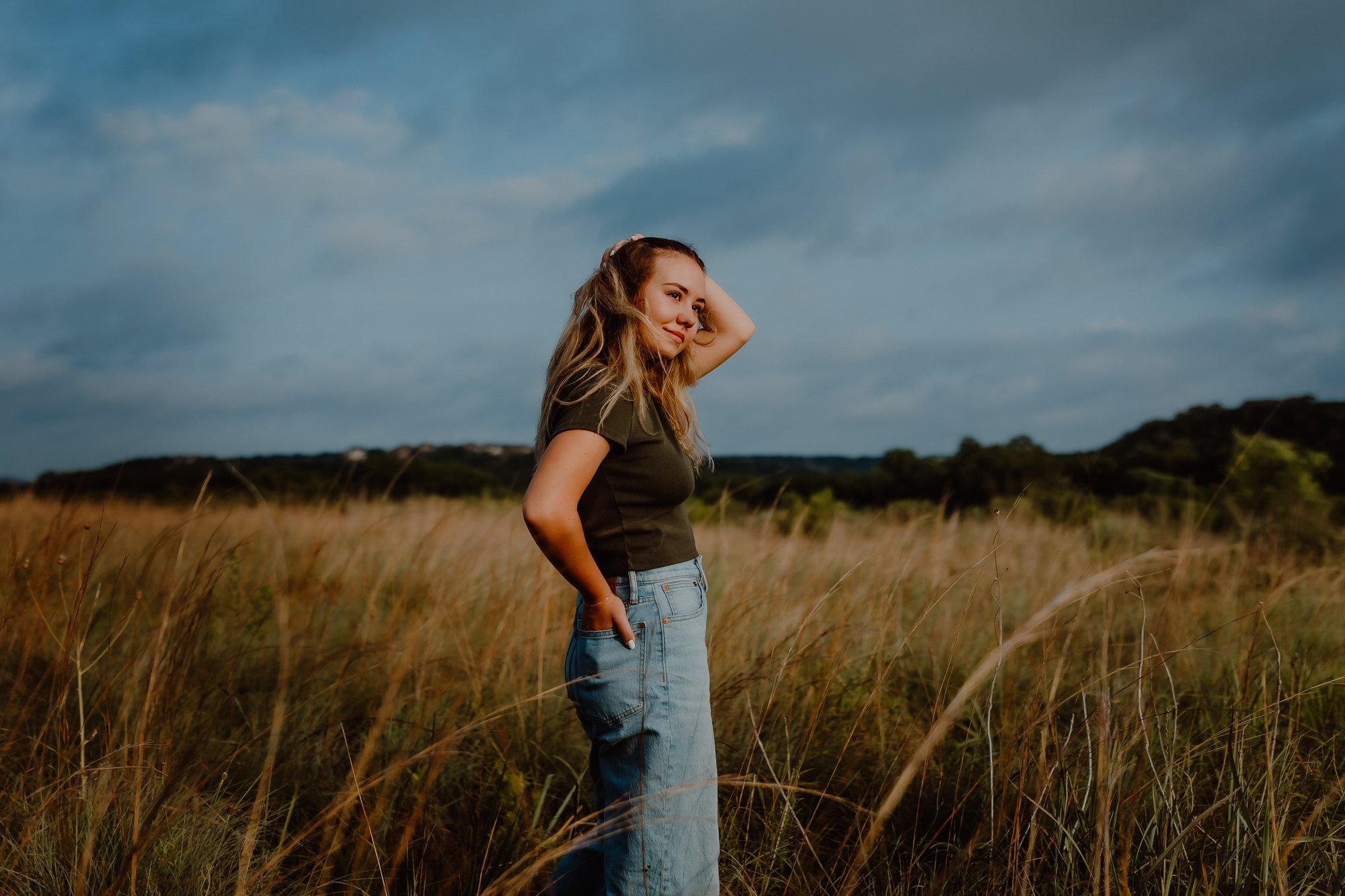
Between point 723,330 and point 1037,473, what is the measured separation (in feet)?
31.9

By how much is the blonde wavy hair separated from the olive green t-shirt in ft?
0.11

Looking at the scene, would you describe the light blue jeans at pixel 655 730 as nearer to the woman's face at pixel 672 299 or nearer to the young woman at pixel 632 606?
the young woman at pixel 632 606

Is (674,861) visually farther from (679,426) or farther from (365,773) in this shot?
(365,773)

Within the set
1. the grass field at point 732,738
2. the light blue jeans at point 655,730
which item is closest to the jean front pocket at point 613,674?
the light blue jeans at point 655,730

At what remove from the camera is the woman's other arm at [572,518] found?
1438 mm

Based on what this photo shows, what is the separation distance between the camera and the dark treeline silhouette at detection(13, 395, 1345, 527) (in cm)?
879

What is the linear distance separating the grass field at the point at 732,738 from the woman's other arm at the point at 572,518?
1.19ft

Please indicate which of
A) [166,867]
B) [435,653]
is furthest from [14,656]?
[166,867]

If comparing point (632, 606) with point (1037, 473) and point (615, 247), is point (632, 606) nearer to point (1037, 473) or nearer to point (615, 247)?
point (615, 247)

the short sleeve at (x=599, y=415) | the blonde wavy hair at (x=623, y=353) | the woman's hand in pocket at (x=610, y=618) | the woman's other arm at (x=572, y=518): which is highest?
the blonde wavy hair at (x=623, y=353)

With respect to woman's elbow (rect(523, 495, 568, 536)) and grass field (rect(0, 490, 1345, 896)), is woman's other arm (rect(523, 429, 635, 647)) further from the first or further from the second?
grass field (rect(0, 490, 1345, 896))

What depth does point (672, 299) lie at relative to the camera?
188cm

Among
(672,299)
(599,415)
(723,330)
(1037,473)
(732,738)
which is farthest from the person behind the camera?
(1037,473)

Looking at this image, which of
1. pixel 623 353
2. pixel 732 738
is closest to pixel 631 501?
pixel 623 353
